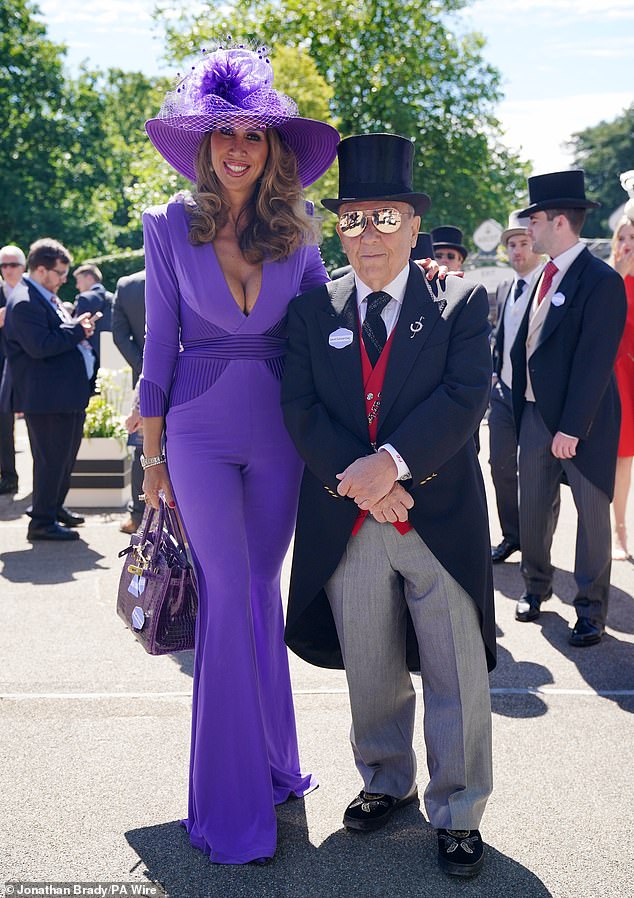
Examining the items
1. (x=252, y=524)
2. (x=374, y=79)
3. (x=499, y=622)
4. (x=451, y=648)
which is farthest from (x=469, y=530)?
(x=374, y=79)

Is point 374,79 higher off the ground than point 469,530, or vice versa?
point 374,79

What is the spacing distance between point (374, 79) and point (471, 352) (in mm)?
28483

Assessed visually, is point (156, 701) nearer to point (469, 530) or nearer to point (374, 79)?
point (469, 530)

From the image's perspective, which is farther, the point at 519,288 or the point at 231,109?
the point at 519,288

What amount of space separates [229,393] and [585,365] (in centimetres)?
245

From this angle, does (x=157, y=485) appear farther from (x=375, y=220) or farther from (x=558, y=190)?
(x=558, y=190)

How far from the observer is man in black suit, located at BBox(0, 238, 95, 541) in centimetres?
760

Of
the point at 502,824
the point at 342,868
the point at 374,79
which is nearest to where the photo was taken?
the point at 342,868

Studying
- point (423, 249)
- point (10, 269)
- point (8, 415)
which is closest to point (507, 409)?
point (423, 249)

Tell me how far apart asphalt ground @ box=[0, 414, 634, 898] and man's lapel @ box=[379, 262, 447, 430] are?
1350mm

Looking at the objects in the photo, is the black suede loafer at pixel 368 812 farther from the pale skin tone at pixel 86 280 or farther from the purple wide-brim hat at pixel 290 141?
the pale skin tone at pixel 86 280

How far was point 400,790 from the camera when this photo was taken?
3.39m

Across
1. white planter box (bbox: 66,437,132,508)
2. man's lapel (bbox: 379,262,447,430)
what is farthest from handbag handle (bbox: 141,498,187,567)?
white planter box (bbox: 66,437,132,508)

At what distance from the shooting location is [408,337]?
3070 mm
